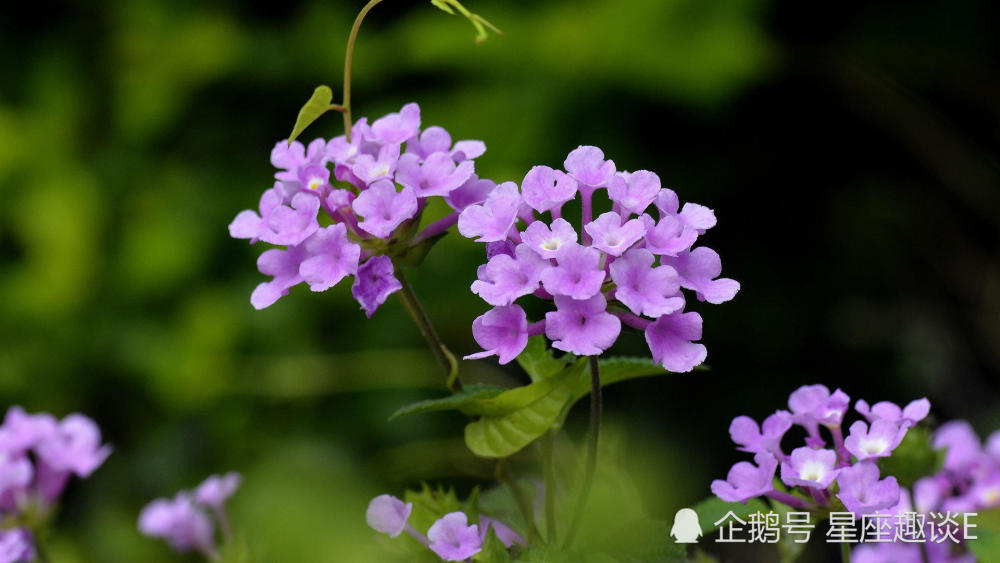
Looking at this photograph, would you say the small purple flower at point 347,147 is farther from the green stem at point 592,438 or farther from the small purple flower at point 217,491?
the small purple flower at point 217,491

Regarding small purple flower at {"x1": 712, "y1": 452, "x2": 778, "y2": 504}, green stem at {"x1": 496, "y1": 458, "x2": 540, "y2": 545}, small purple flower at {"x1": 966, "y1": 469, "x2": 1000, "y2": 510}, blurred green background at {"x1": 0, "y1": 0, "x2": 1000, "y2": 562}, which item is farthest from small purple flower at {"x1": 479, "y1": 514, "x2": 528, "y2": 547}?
blurred green background at {"x1": 0, "y1": 0, "x2": 1000, "y2": 562}

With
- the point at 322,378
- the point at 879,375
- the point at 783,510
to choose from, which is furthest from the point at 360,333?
the point at 783,510

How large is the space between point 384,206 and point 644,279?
0.14m

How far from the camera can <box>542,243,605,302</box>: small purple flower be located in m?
0.42

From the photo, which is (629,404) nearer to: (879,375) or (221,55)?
(879,375)

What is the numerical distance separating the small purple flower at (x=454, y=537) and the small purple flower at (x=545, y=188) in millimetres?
155

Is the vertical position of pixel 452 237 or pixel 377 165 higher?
pixel 377 165

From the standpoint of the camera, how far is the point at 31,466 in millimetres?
672

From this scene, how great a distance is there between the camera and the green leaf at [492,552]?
48 cm

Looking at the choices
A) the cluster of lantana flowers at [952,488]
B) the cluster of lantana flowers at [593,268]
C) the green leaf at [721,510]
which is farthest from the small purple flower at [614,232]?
the cluster of lantana flowers at [952,488]

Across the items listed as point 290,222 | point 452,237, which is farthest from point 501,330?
point 452,237

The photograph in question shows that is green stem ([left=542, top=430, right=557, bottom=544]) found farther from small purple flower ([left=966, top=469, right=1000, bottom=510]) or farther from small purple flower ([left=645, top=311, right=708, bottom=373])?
small purple flower ([left=966, top=469, right=1000, bottom=510])

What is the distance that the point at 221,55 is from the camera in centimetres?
166

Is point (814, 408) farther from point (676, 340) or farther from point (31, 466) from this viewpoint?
point (31, 466)
